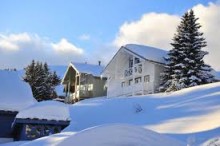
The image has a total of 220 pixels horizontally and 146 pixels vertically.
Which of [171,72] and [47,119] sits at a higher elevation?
[171,72]

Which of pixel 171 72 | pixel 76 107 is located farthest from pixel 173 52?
pixel 76 107

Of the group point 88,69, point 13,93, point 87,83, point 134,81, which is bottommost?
point 13,93

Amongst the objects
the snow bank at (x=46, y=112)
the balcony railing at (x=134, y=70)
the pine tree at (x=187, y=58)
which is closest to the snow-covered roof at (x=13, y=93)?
the snow bank at (x=46, y=112)

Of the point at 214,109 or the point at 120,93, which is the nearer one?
the point at 214,109

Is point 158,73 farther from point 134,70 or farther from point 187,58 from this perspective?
point 187,58

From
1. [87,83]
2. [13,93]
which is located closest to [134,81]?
[87,83]

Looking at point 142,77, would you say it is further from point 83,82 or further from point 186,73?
point 83,82

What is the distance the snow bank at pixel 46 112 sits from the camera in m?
22.3

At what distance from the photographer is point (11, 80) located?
88.6 ft

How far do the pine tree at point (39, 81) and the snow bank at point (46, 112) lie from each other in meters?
28.8

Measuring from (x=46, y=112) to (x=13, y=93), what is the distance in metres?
3.46

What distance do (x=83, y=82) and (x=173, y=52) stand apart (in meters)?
21.1

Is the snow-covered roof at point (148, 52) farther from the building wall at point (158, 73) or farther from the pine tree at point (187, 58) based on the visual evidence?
the pine tree at point (187, 58)

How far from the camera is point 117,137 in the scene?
22.3ft
